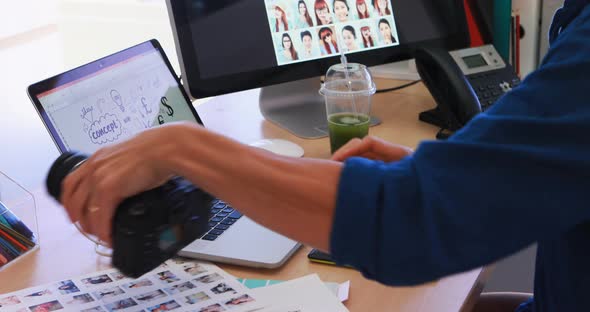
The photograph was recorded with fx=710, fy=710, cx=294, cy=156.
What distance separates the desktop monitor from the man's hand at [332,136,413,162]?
46cm

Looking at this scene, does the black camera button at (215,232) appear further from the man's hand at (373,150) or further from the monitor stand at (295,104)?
the monitor stand at (295,104)

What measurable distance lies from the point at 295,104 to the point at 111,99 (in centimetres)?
49

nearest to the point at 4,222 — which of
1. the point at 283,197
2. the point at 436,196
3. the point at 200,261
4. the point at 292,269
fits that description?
the point at 200,261

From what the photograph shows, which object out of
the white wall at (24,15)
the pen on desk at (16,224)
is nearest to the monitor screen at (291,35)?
the pen on desk at (16,224)

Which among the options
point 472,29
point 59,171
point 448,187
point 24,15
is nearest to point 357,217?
point 448,187

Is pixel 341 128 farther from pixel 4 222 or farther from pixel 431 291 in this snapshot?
pixel 4 222

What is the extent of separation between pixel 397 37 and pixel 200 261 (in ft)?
2.39

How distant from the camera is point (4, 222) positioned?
1009 millimetres

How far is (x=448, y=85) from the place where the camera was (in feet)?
4.54

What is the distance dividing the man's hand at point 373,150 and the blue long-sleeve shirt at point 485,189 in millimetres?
284

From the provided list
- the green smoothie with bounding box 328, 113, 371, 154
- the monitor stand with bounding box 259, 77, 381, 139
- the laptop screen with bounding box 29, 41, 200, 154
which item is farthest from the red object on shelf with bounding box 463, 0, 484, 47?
the laptop screen with bounding box 29, 41, 200, 154

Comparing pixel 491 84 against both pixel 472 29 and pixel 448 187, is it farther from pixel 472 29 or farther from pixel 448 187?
pixel 448 187

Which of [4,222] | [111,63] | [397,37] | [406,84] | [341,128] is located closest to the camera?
[4,222]

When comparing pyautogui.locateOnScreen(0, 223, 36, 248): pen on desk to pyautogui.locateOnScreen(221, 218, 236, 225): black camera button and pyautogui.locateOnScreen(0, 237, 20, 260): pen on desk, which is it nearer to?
pyautogui.locateOnScreen(0, 237, 20, 260): pen on desk
